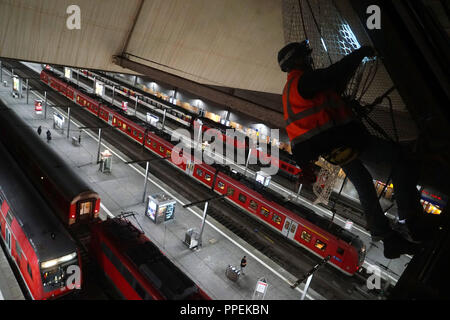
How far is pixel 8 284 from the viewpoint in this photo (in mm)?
10055

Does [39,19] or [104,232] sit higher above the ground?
[39,19]

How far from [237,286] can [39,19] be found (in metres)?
13.0

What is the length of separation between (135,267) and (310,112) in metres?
8.10

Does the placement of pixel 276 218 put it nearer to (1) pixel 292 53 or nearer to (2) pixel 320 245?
(2) pixel 320 245

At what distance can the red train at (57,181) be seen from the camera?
1282 cm

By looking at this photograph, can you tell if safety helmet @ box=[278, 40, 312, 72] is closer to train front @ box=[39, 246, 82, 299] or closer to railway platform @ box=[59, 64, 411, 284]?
train front @ box=[39, 246, 82, 299]

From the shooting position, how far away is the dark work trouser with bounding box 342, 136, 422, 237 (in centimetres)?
215

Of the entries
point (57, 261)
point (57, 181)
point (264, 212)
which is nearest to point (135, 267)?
point (57, 261)

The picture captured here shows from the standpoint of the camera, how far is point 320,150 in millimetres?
2389

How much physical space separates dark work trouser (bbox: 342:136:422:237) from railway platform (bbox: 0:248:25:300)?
11.6 metres

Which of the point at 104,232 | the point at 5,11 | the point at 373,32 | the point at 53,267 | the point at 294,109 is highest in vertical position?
the point at 5,11

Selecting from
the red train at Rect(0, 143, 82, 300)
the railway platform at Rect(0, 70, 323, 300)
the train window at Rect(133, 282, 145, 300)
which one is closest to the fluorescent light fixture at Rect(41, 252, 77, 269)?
the red train at Rect(0, 143, 82, 300)

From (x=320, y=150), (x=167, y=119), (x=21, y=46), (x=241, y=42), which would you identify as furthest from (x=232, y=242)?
(x=167, y=119)

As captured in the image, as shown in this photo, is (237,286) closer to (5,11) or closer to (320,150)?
(320,150)
